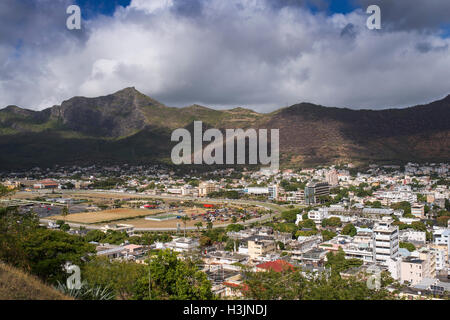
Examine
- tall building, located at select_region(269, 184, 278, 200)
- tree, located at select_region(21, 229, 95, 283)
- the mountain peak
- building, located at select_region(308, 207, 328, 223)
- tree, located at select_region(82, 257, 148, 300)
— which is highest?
the mountain peak

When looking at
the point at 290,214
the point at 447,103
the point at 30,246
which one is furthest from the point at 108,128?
the point at 30,246

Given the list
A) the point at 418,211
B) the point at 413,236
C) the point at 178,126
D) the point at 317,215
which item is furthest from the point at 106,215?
the point at 178,126

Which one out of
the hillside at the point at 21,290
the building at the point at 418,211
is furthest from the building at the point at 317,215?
the hillside at the point at 21,290

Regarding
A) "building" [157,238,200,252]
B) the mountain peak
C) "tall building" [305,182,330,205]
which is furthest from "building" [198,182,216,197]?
the mountain peak

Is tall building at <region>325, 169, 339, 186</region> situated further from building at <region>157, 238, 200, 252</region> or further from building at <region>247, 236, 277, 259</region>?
building at <region>157, 238, 200, 252</region>

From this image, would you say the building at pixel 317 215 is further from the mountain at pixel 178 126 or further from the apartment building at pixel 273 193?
the mountain at pixel 178 126
